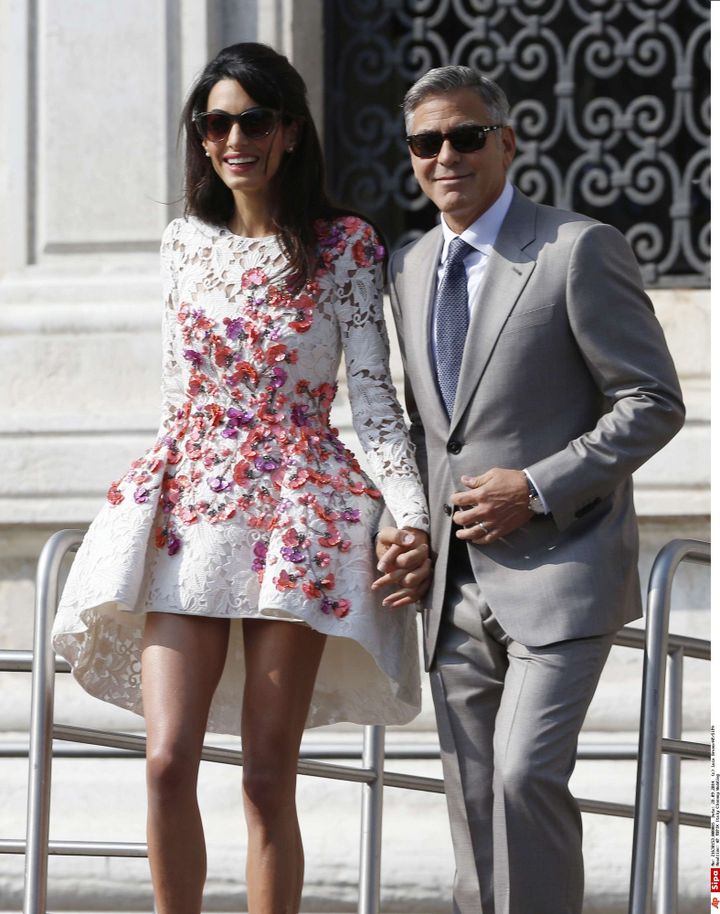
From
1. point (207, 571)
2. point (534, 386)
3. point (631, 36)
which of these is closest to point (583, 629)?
point (534, 386)

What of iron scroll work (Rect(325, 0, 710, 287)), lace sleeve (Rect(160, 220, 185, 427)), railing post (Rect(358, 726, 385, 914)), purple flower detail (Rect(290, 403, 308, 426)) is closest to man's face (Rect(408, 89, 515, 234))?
purple flower detail (Rect(290, 403, 308, 426))

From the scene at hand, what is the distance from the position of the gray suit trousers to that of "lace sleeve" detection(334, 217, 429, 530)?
0.76 feet

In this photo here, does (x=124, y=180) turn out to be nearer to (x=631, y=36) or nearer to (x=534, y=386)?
(x=631, y=36)

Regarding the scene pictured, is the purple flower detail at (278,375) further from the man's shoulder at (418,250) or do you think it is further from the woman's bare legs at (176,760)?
the woman's bare legs at (176,760)

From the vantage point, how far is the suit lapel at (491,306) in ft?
11.2

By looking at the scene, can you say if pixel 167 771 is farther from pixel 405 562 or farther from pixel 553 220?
pixel 553 220

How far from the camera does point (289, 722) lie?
3.45 metres

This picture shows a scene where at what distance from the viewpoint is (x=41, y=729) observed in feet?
12.9

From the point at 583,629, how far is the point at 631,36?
359cm

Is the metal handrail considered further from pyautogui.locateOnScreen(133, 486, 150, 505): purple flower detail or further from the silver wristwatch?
the silver wristwatch

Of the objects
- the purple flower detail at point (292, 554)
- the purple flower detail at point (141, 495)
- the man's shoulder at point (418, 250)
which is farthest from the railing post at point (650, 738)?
the purple flower detail at point (141, 495)

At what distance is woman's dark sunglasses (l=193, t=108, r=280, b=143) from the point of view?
360cm

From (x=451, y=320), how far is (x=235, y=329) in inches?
18.2

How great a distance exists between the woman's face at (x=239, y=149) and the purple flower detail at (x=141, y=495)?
2.19 feet
